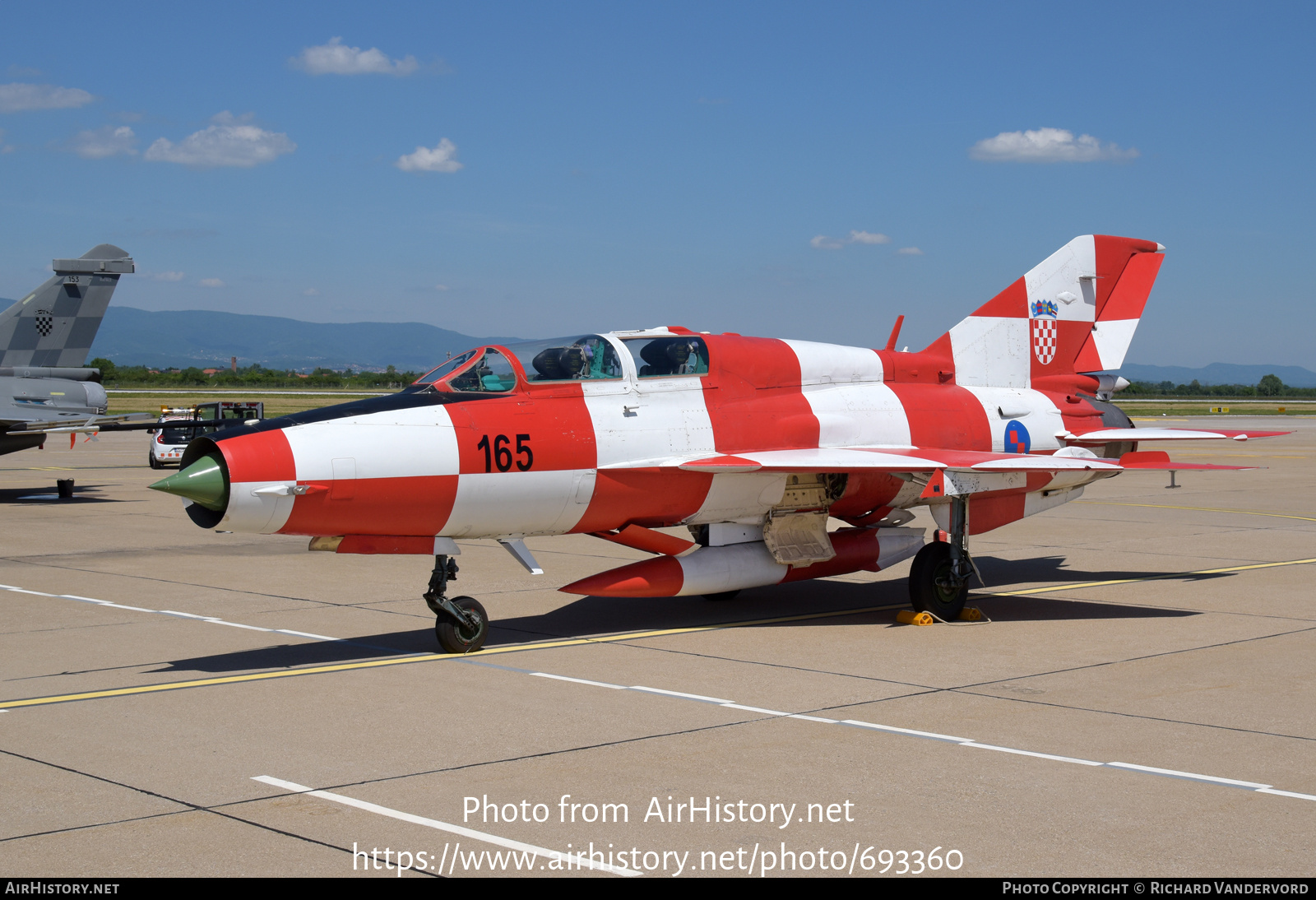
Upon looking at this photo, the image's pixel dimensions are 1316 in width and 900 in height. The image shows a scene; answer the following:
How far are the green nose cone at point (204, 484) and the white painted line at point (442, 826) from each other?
2648mm

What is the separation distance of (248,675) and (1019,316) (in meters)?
9.84

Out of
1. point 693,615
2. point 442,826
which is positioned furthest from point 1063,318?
point 442,826

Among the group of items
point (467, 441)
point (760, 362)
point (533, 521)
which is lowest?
point (533, 521)

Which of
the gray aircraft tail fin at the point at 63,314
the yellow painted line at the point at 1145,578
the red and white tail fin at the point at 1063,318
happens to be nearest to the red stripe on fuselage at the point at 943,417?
the red and white tail fin at the point at 1063,318

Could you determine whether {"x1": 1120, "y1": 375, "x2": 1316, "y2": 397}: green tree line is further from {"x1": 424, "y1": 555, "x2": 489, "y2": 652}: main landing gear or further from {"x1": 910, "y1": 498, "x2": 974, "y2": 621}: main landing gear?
{"x1": 424, "y1": 555, "x2": 489, "y2": 652}: main landing gear

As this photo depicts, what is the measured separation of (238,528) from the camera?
8.91m

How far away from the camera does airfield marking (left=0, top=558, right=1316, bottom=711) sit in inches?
332

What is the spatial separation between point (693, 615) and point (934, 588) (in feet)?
7.79

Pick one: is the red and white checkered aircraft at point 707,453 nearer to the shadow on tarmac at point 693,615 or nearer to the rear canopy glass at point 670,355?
the rear canopy glass at point 670,355

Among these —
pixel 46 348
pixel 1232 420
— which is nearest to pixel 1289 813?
pixel 46 348

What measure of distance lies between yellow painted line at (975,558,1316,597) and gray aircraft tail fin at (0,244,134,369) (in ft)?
69.7

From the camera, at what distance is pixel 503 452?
9797 mm

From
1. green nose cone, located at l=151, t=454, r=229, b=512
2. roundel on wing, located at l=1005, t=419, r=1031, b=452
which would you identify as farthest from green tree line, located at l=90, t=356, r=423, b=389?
green nose cone, located at l=151, t=454, r=229, b=512

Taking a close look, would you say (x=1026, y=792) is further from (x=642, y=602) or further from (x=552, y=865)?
(x=642, y=602)
